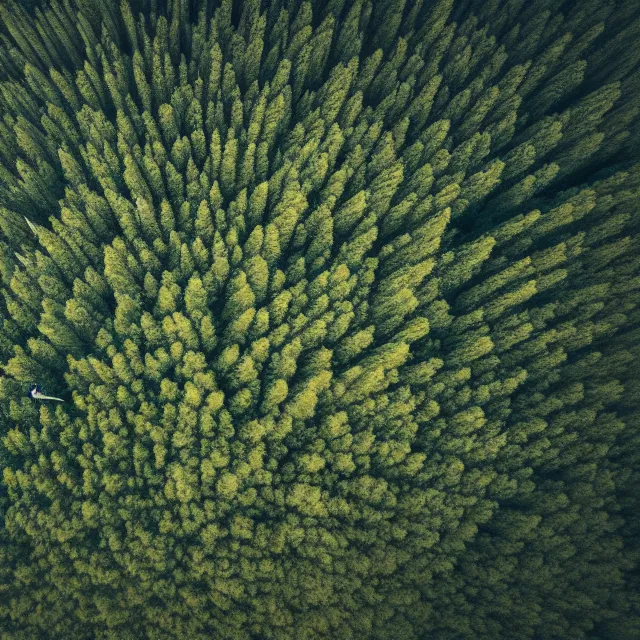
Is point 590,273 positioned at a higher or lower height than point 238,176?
lower

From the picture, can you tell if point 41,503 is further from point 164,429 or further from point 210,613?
point 210,613

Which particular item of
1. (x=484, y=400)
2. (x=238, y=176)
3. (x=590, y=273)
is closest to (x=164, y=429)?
(x=238, y=176)

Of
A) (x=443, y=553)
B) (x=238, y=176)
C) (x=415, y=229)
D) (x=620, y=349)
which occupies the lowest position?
(x=443, y=553)

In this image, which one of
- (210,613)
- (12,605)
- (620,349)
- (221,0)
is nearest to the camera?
(12,605)

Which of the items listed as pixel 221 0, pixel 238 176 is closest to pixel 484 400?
pixel 238 176

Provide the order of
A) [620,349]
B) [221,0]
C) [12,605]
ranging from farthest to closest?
[221,0] → [620,349] → [12,605]

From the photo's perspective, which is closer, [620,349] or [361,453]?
[361,453]

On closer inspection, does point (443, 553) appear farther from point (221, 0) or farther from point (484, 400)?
point (221, 0)
